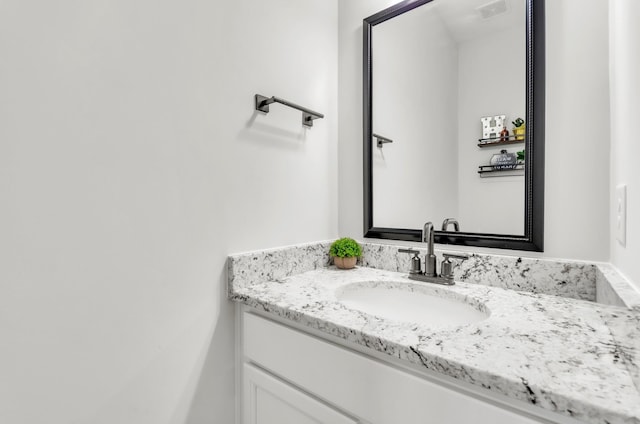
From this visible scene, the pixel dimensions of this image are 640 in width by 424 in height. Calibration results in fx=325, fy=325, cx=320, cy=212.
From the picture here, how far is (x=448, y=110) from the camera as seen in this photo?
1.20 meters

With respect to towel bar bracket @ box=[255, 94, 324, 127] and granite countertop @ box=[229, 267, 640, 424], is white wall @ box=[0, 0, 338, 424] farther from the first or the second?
granite countertop @ box=[229, 267, 640, 424]

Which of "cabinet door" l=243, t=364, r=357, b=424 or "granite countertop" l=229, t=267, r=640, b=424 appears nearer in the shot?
"granite countertop" l=229, t=267, r=640, b=424

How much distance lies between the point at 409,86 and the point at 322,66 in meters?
0.38

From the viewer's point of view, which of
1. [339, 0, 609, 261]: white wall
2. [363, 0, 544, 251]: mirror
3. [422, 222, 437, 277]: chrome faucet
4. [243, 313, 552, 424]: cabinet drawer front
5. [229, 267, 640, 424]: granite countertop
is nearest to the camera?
[229, 267, 640, 424]: granite countertop

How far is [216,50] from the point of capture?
1.02m

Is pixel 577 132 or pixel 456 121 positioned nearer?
pixel 577 132

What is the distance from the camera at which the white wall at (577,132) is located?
3.01ft

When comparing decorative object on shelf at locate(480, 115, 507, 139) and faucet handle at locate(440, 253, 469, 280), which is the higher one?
decorative object on shelf at locate(480, 115, 507, 139)

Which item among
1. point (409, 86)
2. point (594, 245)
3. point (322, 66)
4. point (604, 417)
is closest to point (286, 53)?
point (322, 66)

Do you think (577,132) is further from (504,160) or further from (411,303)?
(411,303)

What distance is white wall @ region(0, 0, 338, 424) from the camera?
0.69 m

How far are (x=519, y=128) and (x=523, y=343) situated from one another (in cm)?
70

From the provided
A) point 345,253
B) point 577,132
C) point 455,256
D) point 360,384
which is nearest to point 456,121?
point 577,132

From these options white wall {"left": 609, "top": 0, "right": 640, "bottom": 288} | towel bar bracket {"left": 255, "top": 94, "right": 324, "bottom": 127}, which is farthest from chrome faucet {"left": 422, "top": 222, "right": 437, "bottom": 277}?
towel bar bracket {"left": 255, "top": 94, "right": 324, "bottom": 127}
